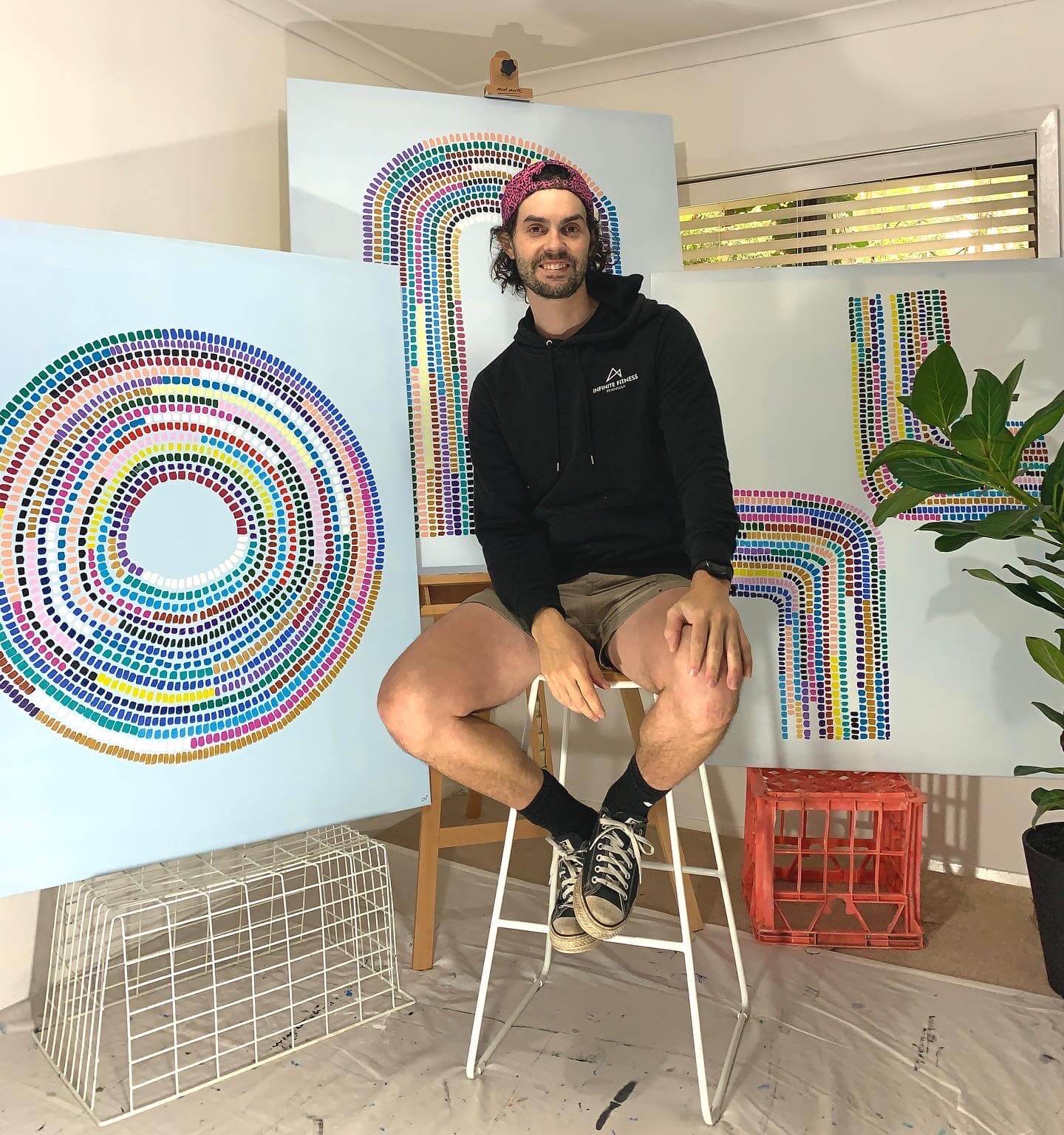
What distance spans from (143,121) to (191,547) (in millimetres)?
1124

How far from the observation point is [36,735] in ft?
4.78

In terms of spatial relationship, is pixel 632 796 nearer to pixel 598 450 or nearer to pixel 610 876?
pixel 610 876

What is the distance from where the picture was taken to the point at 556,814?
4.96 ft

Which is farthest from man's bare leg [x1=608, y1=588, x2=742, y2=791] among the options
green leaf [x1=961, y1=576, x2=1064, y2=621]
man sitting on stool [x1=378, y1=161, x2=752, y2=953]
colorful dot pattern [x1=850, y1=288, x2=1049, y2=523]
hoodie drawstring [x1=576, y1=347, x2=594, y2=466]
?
colorful dot pattern [x1=850, y1=288, x2=1049, y2=523]

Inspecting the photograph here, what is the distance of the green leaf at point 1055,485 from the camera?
5.70 ft

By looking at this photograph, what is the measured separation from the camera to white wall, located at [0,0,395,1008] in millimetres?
1860

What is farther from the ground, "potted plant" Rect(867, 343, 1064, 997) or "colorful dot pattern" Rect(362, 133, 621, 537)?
"colorful dot pattern" Rect(362, 133, 621, 537)

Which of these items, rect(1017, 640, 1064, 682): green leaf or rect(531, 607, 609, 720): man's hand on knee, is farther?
rect(1017, 640, 1064, 682): green leaf

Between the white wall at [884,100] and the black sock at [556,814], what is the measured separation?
1314mm

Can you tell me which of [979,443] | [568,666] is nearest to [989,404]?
[979,443]

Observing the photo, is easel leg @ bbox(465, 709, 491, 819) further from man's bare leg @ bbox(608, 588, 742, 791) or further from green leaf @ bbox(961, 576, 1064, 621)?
green leaf @ bbox(961, 576, 1064, 621)

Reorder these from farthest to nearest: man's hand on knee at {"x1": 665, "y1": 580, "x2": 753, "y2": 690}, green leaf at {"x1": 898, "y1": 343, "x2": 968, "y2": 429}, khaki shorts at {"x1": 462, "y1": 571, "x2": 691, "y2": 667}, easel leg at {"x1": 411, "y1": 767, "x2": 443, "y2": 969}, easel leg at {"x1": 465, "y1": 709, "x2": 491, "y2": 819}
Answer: easel leg at {"x1": 465, "y1": 709, "x2": 491, "y2": 819} < easel leg at {"x1": 411, "y1": 767, "x2": 443, "y2": 969} < green leaf at {"x1": 898, "y1": 343, "x2": 968, "y2": 429} < khaki shorts at {"x1": 462, "y1": 571, "x2": 691, "y2": 667} < man's hand on knee at {"x1": 665, "y1": 580, "x2": 753, "y2": 690}

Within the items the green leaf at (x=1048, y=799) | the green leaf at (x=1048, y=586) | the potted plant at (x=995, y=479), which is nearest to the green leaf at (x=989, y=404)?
the potted plant at (x=995, y=479)

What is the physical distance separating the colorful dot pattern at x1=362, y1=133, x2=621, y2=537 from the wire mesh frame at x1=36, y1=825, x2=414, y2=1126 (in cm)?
76
